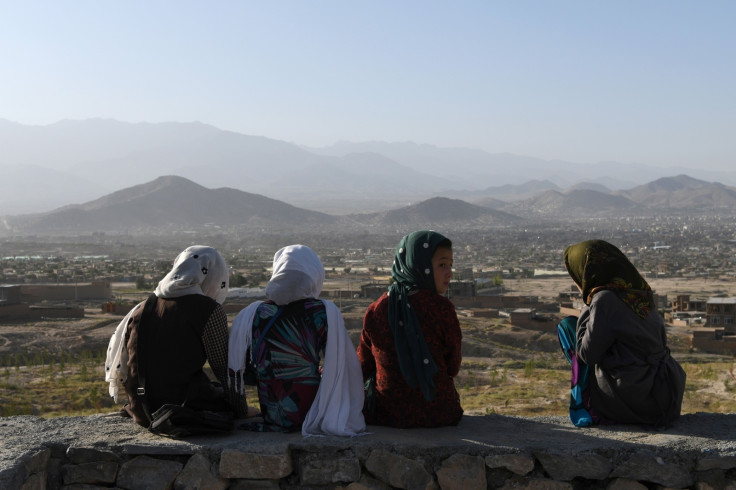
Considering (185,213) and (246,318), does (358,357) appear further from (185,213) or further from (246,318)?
(185,213)

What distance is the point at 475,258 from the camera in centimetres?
5700

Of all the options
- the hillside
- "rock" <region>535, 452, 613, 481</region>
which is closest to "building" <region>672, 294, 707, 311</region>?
"rock" <region>535, 452, 613, 481</region>

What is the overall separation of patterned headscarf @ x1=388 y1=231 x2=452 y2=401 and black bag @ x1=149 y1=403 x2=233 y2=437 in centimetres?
83

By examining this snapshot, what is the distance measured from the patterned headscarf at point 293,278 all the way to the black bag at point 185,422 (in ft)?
1.89

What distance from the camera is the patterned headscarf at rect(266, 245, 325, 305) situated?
142 inches

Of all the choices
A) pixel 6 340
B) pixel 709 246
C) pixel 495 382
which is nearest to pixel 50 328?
pixel 6 340

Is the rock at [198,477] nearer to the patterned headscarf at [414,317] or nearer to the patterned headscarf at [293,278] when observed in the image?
the patterned headscarf at [293,278]

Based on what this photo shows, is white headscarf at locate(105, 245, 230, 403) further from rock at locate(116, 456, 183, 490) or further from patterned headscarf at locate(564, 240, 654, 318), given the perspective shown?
patterned headscarf at locate(564, 240, 654, 318)

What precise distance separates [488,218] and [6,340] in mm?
96319

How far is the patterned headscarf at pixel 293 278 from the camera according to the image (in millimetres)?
3600

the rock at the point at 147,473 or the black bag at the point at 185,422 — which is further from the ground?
the black bag at the point at 185,422

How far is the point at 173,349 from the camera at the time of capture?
3609 millimetres

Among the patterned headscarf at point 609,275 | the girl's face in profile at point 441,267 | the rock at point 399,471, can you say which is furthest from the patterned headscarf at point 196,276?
the patterned headscarf at point 609,275

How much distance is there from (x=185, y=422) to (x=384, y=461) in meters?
0.87
